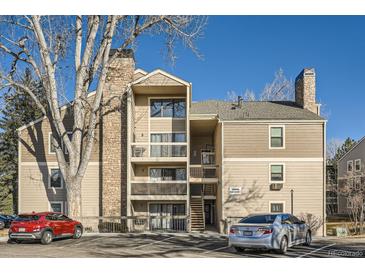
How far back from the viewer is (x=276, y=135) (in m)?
26.5

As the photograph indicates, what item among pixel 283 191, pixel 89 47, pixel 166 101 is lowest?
pixel 283 191

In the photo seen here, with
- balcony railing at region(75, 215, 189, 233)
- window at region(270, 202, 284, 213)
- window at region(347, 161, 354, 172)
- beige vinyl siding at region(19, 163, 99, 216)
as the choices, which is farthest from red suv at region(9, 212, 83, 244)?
window at region(347, 161, 354, 172)

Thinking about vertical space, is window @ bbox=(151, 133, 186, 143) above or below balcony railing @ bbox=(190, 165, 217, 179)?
above

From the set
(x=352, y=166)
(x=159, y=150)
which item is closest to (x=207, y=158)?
(x=159, y=150)

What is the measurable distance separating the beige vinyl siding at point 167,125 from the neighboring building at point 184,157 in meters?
0.07

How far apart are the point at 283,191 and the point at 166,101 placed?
10.2 meters

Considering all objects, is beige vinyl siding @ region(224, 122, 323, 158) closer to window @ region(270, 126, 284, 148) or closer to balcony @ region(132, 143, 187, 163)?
window @ region(270, 126, 284, 148)

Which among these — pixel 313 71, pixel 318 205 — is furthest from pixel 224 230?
pixel 313 71

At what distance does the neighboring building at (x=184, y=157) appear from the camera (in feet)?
85.4

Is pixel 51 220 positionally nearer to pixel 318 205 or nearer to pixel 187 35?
pixel 187 35

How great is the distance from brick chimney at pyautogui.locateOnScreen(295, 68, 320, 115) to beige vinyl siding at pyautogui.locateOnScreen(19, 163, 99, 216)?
1463 cm

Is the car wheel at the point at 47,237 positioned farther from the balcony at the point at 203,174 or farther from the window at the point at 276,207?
the window at the point at 276,207

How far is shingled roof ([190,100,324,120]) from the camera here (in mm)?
26734

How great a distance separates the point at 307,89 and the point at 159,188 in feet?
38.7
